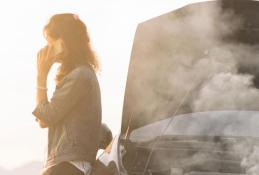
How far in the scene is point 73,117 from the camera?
4078 millimetres

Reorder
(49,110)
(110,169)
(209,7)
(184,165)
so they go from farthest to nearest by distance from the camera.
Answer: (209,7) → (184,165) → (110,169) → (49,110)

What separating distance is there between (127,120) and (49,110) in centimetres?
115

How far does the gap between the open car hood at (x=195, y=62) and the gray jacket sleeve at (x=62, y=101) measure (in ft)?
3.29

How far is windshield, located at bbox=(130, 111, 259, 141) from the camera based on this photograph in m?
5.16

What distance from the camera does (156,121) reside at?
5.22 m

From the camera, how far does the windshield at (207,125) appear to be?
516cm

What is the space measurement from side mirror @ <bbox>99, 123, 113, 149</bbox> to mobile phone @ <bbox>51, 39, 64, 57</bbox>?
1655 mm

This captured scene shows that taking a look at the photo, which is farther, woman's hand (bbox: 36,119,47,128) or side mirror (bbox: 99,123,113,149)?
side mirror (bbox: 99,123,113,149)

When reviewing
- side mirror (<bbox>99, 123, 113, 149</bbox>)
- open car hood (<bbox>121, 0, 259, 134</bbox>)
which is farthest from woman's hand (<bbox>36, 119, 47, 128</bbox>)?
side mirror (<bbox>99, 123, 113, 149</bbox>)

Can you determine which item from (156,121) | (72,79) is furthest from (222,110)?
(72,79)

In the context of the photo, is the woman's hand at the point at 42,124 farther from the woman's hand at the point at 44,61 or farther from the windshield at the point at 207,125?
the windshield at the point at 207,125

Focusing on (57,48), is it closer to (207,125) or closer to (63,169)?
(63,169)

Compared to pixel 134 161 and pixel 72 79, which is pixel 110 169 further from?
pixel 72 79

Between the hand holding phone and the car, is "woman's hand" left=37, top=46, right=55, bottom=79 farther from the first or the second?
the car
